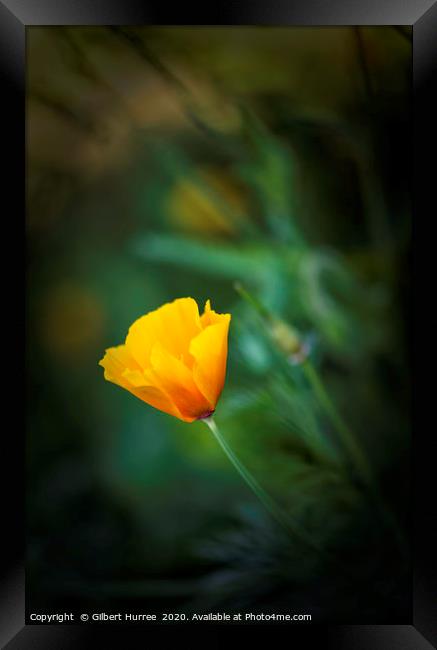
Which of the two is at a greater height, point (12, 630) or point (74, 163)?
point (74, 163)

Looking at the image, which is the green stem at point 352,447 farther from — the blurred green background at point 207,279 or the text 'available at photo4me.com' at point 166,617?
the text 'available at photo4me.com' at point 166,617

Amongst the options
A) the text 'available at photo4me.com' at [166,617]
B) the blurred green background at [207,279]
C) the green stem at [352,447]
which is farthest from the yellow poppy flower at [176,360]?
the text 'available at photo4me.com' at [166,617]

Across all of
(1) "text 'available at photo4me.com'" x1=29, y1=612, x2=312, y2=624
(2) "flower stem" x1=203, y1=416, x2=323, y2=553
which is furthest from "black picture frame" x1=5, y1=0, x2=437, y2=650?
(2) "flower stem" x1=203, y1=416, x2=323, y2=553

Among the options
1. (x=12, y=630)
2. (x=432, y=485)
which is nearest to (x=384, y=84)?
(x=432, y=485)

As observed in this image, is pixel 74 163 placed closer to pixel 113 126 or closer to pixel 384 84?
pixel 113 126

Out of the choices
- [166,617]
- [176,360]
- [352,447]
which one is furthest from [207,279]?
[166,617]
